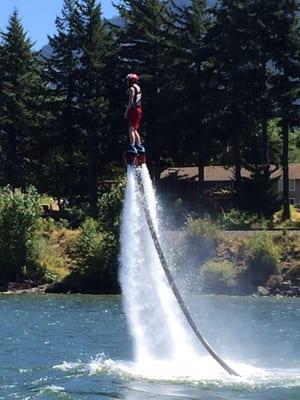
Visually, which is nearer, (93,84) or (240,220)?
(240,220)

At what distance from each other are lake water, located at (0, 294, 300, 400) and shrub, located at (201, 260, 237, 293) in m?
5.24

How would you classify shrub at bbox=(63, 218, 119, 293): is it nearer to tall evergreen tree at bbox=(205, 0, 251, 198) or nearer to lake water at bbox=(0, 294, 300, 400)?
lake water at bbox=(0, 294, 300, 400)

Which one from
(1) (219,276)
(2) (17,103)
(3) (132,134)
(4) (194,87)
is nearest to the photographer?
(3) (132,134)

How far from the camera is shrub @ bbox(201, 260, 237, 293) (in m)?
67.0

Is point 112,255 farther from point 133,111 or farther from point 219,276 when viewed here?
point 133,111

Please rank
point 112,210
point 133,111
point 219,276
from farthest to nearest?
point 112,210, point 219,276, point 133,111

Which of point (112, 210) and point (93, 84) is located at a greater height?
point (93, 84)

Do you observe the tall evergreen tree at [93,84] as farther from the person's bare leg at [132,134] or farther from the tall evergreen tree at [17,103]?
the person's bare leg at [132,134]

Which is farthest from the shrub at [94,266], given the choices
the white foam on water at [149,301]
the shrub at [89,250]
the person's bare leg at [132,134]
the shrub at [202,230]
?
the person's bare leg at [132,134]

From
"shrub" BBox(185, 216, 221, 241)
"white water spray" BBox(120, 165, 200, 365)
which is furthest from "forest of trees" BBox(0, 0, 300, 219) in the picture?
"white water spray" BBox(120, 165, 200, 365)

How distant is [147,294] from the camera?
88.8 feet

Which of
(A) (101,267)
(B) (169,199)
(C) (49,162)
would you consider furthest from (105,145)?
(A) (101,267)

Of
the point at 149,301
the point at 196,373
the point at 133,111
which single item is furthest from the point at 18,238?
the point at 133,111

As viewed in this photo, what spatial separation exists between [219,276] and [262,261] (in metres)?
3.25
